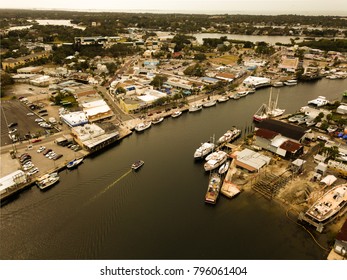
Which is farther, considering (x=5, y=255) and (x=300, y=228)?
(x=300, y=228)

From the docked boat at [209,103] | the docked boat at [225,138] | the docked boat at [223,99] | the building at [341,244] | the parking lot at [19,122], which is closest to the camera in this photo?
the building at [341,244]

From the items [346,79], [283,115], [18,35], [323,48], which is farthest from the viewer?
[18,35]

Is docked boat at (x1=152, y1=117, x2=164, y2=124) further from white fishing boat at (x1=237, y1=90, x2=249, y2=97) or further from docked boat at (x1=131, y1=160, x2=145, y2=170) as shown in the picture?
white fishing boat at (x1=237, y1=90, x2=249, y2=97)

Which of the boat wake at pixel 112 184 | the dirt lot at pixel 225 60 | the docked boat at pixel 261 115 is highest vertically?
the dirt lot at pixel 225 60

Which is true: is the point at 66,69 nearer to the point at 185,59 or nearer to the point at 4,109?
the point at 4,109

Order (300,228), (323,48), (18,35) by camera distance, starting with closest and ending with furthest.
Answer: (300,228) < (323,48) < (18,35)

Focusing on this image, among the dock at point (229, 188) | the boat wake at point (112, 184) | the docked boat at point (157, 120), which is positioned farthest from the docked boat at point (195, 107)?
the boat wake at point (112, 184)

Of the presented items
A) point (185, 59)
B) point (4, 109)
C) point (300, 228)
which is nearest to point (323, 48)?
point (185, 59)

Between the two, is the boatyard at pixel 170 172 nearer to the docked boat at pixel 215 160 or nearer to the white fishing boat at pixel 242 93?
the docked boat at pixel 215 160

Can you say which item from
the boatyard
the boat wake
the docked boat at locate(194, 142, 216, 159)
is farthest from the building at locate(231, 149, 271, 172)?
the boat wake
